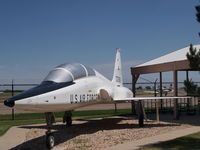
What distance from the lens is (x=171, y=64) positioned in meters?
17.4

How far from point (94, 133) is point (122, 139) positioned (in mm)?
2011

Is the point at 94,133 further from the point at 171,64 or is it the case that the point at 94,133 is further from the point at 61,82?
the point at 171,64

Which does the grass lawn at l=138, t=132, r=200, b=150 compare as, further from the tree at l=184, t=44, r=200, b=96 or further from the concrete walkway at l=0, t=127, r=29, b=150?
the concrete walkway at l=0, t=127, r=29, b=150

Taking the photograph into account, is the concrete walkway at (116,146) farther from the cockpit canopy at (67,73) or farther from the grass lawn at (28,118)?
the cockpit canopy at (67,73)

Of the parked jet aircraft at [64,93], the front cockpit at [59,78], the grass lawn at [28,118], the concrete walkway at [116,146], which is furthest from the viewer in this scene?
the grass lawn at [28,118]

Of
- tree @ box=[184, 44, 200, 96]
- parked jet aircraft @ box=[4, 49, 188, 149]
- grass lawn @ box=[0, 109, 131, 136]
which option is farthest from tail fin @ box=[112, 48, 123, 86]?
tree @ box=[184, 44, 200, 96]

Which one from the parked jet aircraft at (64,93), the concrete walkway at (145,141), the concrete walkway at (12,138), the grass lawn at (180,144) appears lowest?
the concrete walkway at (12,138)

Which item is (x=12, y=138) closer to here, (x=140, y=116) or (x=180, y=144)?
(x=140, y=116)

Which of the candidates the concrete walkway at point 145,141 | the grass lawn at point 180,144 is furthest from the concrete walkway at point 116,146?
the grass lawn at point 180,144

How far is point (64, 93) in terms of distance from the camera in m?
9.91

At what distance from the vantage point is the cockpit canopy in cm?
1032

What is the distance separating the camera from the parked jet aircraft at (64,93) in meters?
8.52

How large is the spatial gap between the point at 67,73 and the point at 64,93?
42.9 inches

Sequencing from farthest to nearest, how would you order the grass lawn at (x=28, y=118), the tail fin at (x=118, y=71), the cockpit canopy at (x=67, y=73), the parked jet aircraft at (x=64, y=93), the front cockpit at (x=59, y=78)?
the tail fin at (x=118, y=71) → the grass lawn at (x=28, y=118) → the cockpit canopy at (x=67, y=73) → the front cockpit at (x=59, y=78) → the parked jet aircraft at (x=64, y=93)
